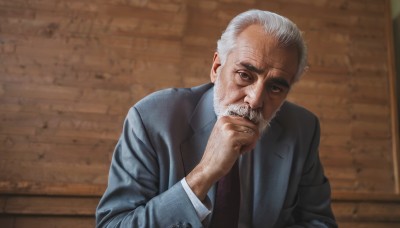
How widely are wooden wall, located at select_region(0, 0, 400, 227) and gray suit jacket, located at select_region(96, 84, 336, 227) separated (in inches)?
52.6

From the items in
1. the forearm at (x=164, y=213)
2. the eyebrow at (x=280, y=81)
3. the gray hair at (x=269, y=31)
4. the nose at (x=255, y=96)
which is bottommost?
the forearm at (x=164, y=213)

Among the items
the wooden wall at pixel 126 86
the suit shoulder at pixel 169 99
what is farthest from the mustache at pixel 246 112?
the wooden wall at pixel 126 86

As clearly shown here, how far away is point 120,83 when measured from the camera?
103 inches

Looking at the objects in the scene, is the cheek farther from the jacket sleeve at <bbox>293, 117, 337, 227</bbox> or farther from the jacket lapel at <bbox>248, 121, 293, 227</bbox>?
the jacket sleeve at <bbox>293, 117, 337, 227</bbox>

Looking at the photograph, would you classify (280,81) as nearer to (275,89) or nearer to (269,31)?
(275,89)

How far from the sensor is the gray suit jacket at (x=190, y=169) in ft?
3.22

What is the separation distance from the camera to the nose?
1.04 metres

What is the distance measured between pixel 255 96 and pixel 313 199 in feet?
1.51

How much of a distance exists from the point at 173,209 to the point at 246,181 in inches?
13.7

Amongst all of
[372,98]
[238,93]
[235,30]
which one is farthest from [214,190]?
[372,98]

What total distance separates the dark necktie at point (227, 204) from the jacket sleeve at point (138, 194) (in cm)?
14

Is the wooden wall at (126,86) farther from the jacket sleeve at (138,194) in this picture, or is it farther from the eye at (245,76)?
the eye at (245,76)

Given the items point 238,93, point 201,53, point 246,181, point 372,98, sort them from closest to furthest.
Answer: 1. point 238,93
2. point 246,181
3. point 201,53
4. point 372,98

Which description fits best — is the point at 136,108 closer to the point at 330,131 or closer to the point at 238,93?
the point at 238,93
